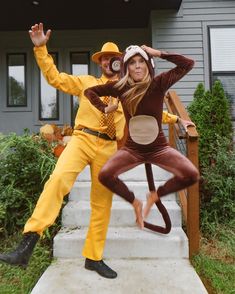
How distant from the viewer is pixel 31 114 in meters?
8.16

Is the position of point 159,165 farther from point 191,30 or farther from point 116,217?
point 191,30

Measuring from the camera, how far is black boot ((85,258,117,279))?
3289mm

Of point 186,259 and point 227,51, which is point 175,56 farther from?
point 227,51

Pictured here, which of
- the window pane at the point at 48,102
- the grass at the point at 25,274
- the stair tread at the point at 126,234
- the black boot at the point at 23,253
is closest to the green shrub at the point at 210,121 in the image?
the stair tread at the point at 126,234

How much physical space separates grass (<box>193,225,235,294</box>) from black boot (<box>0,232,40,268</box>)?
1628 mm

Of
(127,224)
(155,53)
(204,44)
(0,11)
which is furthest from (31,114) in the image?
(155,53)

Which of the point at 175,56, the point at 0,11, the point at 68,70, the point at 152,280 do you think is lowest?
the point at 152,280

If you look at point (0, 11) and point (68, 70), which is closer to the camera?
point (0, 11)

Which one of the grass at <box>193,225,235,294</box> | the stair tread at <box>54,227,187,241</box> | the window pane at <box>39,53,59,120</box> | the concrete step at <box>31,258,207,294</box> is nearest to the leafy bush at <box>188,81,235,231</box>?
the grass at <box>193,225,235,294</box>

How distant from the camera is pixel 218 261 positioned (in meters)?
3.75

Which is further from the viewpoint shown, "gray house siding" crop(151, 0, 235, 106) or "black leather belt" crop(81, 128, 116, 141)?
"gray house siding" crop(151, 0, 235, 106)

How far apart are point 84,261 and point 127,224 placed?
67 cm

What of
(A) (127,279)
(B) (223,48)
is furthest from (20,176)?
(B) (223,48)

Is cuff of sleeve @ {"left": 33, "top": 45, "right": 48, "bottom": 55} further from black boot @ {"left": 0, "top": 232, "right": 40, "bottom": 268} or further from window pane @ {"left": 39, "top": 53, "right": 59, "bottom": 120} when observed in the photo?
window pane @ {"left": 39, "top": 53, "right": 59, "bottom": 120}
